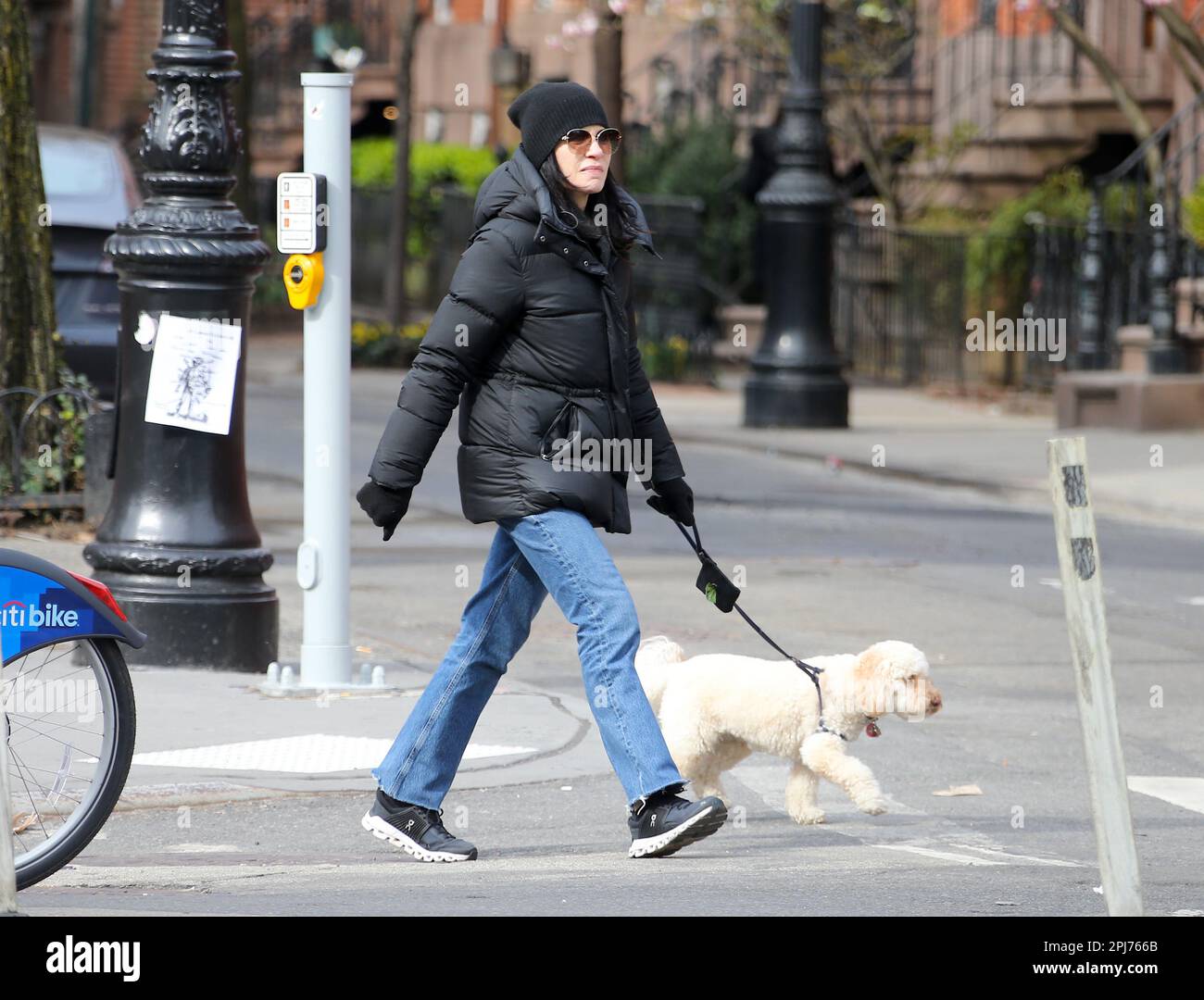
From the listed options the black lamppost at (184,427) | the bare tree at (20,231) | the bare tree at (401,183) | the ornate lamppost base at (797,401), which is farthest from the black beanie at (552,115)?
the bare tree at (401,183)

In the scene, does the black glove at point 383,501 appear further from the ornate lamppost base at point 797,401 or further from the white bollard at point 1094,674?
the ornate lamppost base at point 797,401

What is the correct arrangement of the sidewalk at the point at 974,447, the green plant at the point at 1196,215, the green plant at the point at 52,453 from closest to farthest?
the green plant at the point at 52,453 < the sidewalk at the point at 974,447 < the green plant at the point at 1196,215

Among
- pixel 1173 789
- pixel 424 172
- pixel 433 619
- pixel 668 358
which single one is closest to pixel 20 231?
pixel 433 619

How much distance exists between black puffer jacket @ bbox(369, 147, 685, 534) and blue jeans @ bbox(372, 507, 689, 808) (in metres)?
0.10

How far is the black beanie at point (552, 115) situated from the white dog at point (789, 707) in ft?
4.57

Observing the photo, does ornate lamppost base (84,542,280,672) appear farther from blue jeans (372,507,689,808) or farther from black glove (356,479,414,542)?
black glove (356,479,414,542)

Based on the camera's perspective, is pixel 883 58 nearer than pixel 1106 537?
No

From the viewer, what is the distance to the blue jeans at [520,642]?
5.62 metres

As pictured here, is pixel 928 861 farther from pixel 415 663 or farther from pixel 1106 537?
pixel 1106 537

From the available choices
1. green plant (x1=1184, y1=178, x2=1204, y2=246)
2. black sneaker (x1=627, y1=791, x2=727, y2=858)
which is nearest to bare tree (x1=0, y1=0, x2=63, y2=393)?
black sneaker (x1=627, y1=791, x2=727, y2=858)

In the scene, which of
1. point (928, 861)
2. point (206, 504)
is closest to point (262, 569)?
point (206, 504)

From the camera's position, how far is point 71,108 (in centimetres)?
4212
